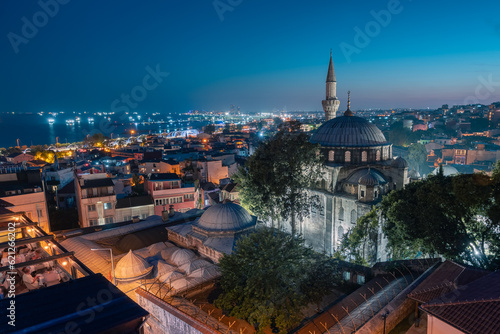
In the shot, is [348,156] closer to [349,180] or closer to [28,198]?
[349,180]

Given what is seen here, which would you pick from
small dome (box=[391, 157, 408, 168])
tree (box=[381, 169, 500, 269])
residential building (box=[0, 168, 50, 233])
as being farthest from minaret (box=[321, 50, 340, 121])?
residential building (box=[0, 168, 50, 233])

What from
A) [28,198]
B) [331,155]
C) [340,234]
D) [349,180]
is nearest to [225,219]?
[340,234]

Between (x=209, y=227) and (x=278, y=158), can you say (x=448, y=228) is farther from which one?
(x=209, y=227)

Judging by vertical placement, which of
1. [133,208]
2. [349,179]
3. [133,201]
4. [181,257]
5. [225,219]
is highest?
Result: [349,179]

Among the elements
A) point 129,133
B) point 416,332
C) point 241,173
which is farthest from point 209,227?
point 129,133

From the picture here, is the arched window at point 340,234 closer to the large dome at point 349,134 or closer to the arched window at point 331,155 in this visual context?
the arched window at point 331,155

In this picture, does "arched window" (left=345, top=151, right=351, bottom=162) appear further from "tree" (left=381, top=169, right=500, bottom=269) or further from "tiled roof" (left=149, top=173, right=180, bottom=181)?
"tiled roof" (left=149, top=173, right=180, bottom=181)

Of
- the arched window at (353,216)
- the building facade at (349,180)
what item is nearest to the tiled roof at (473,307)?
the building facade at (349,180)
